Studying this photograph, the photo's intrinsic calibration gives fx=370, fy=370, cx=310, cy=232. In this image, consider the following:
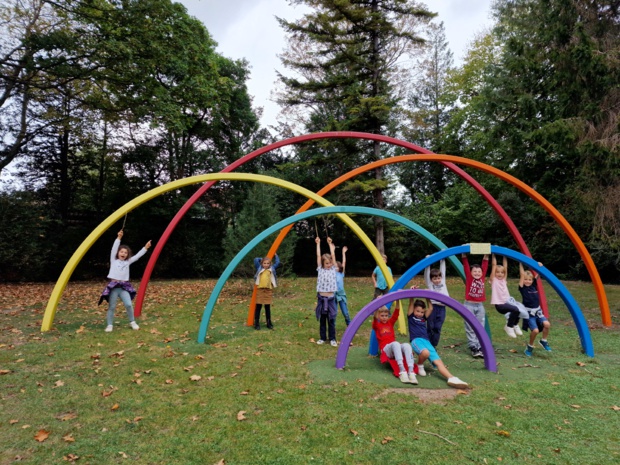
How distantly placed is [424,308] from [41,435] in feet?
15.7

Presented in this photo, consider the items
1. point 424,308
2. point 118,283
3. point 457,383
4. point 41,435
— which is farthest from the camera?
point 118,283

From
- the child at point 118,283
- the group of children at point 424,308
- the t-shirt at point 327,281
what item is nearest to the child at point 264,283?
the group of children at point 424,308

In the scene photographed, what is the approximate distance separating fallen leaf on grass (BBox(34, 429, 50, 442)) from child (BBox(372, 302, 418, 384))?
395cm

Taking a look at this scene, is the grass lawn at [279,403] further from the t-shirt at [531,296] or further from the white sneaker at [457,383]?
the t-shirt at [531,296]

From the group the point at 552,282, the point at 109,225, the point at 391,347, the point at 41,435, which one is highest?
the point at 109,225

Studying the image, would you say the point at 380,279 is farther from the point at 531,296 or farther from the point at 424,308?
the point at 531,296

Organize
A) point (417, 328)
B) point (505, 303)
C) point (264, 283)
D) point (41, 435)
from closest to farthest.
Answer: point (41, 435)
point (417, 328)
point (505, 303)
point (264, 283)

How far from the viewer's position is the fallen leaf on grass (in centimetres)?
341

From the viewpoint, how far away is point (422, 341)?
5.31 metres

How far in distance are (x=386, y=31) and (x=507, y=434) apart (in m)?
12.8

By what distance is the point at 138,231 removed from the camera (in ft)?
63.1

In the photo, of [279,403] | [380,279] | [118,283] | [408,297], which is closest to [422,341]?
[408,297]

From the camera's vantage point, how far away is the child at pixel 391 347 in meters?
4.96

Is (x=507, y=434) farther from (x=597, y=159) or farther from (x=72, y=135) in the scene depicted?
(x=72, y=135)
